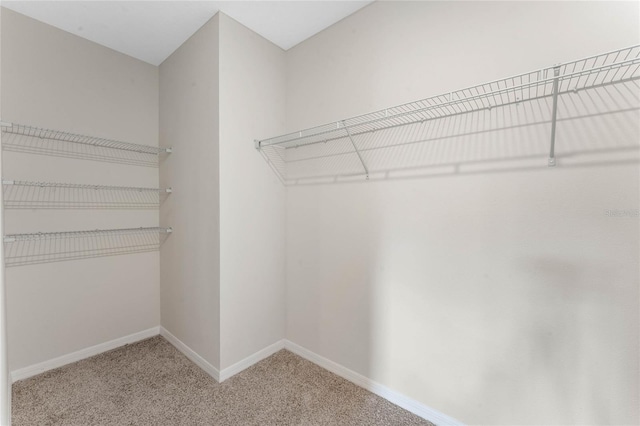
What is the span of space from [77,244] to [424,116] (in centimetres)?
248

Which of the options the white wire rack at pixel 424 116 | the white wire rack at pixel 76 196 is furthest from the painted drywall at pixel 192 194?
the white wire rack at pixel 424 116

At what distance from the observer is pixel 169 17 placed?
6.14ft

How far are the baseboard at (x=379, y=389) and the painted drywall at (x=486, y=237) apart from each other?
0.04 metres

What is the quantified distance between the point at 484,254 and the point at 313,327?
49.8 inches

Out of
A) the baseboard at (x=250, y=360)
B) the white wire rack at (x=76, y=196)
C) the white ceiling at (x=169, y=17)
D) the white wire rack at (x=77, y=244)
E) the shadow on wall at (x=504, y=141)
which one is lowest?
the baseboard at (x=250, y=360)

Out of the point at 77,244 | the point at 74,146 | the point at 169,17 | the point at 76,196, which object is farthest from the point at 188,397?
the point at 169,17

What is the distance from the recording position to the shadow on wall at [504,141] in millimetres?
1101

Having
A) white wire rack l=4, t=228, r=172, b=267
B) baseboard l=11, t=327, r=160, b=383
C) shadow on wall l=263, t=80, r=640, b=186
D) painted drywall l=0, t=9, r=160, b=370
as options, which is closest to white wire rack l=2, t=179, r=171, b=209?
painted drywall l=0, t=9, r=160, b=370

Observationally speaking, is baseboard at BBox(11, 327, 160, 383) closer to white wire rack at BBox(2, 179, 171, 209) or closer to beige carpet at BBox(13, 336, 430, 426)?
beige carpet at BBox(13, 336, 430, 426)

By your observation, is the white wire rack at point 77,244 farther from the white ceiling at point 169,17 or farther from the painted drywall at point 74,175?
the white ceiling at point 169,17

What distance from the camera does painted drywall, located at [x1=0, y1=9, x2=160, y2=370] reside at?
1.82m

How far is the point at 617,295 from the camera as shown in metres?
1.10

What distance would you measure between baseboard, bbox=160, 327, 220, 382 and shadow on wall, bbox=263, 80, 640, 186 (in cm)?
149

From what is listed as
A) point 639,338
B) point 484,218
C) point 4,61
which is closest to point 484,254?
point 484,218
